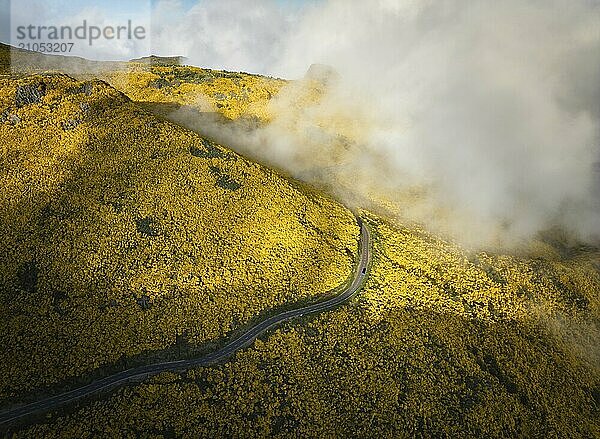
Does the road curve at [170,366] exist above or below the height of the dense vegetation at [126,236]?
below

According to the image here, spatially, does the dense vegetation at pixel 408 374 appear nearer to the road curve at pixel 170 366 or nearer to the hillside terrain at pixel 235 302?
the hillside terrain at pixel 235 302

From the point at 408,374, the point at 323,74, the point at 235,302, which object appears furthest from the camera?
the point at 323,74

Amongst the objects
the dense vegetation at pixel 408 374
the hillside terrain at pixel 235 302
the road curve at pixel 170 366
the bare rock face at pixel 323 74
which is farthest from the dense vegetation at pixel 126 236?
the bare rock face at pixel 323 74

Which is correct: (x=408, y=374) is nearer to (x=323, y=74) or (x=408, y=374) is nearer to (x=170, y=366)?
(x=170, y=366)

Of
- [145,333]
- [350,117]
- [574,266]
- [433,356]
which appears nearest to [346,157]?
[350,117]

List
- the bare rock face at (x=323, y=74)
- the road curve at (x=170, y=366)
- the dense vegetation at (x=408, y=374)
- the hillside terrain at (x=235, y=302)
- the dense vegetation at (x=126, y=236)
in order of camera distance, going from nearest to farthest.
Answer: the road curve at (x=170, y=366) → the dense vegetation at (x=408, y=374) → the hillside terrain at (x=235, y=302) → the dense vegetation at (x=126, y=236) → the bare rock face at (x=323, y=74)

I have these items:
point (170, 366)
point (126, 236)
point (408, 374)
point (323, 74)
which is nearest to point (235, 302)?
point (170, 366)
